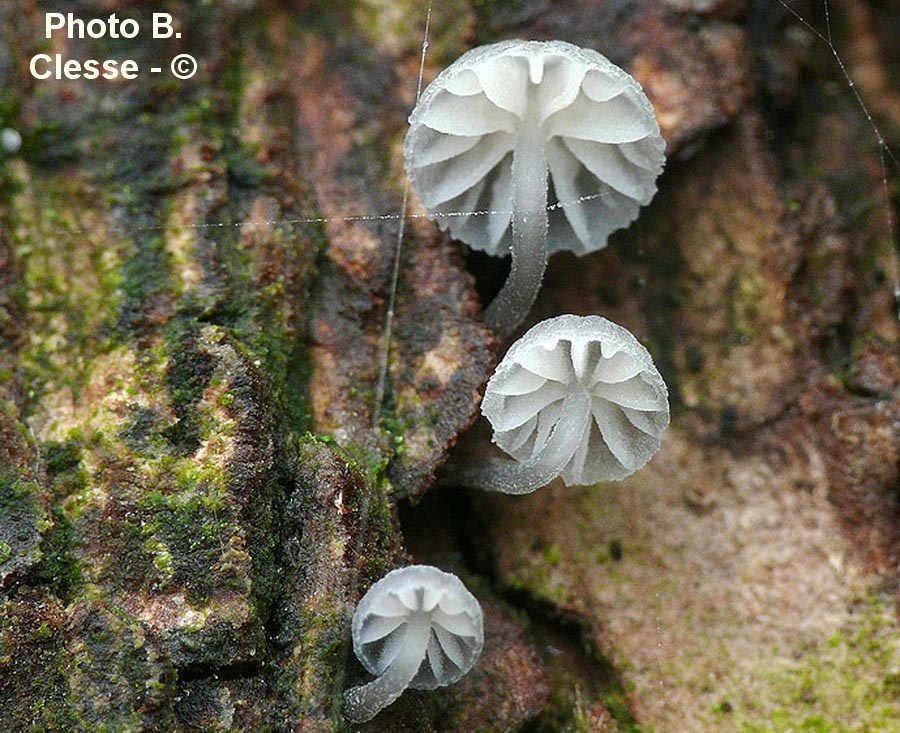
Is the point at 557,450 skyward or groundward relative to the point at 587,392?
groundward

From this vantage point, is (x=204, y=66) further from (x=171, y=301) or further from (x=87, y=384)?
(x=87, y=384)

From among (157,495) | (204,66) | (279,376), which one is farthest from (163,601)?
(204,66)

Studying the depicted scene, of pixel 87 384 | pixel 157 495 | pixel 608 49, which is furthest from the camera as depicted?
pixel 608 49

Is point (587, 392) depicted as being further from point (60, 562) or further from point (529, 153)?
point (60, 562)

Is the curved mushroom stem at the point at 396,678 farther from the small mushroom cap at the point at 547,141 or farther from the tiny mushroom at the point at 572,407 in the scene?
the small mushroom cap at the point at 547,141

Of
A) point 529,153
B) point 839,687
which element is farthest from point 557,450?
point 839,687

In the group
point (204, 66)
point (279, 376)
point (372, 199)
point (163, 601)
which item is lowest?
point (163, 601)

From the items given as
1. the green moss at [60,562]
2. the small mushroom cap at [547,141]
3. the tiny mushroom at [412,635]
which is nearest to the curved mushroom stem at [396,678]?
the tiny mushroom at [412,635]
